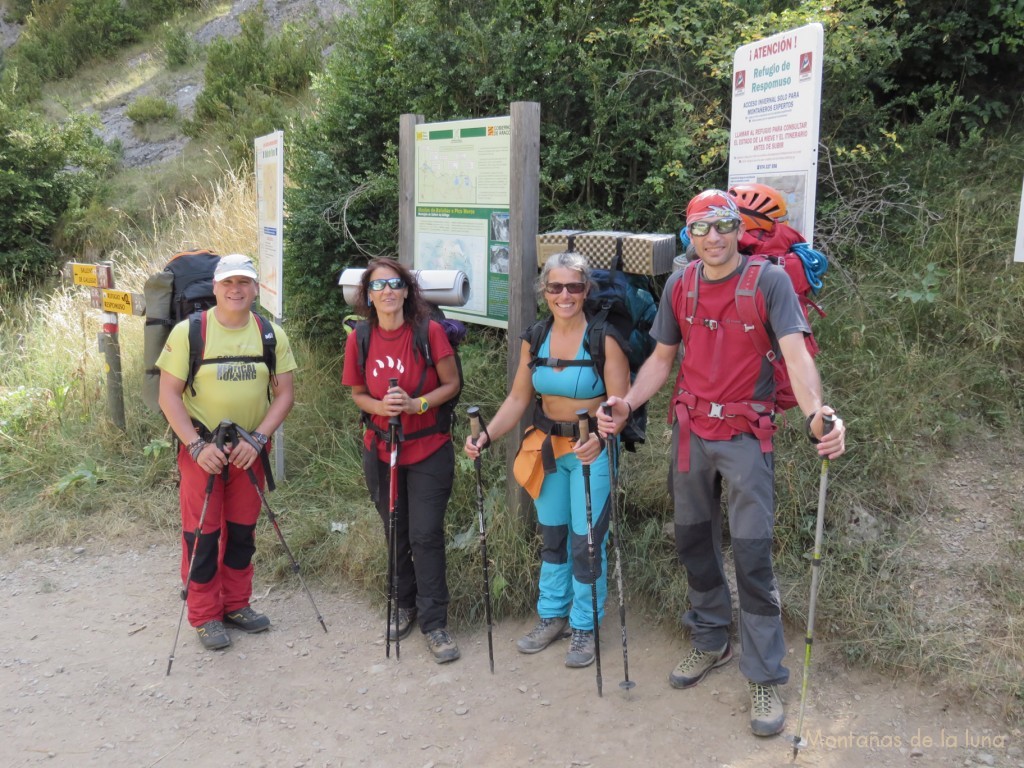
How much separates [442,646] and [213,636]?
1.23 metres

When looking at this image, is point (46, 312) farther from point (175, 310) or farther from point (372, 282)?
point (372, 282)

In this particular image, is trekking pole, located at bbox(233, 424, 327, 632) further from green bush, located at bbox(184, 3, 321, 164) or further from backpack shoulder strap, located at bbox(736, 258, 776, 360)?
green bush, located at bbox(184, 3, 321, 164)

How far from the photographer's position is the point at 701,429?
11.5 feet

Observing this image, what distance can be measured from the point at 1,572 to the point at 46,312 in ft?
14.5

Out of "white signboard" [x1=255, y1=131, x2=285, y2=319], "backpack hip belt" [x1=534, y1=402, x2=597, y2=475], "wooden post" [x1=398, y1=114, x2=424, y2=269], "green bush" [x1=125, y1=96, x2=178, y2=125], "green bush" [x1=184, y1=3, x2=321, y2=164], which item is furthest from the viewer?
"green bush" [x1=125, y1=96, x2=178, y2=125]

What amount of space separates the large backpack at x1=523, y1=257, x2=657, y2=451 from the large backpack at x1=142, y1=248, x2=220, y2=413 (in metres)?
1.97

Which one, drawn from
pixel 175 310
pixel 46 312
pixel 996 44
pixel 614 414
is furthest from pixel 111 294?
pixel 996 44

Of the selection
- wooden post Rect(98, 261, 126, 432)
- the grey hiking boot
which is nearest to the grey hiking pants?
the grey hiking boot

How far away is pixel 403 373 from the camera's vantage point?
4148 mm

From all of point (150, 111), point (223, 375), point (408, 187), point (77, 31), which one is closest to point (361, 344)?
point (223, 375)

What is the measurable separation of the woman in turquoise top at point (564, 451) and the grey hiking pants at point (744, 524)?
0.43 meters

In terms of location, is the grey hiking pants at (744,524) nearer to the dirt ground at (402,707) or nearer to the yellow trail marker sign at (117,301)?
the dirt ground at (402,707)

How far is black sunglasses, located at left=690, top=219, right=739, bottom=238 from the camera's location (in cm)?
332

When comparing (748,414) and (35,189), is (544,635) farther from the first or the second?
(35,189)
